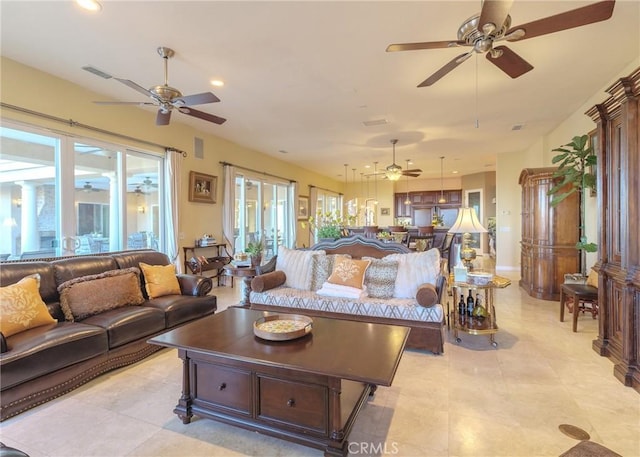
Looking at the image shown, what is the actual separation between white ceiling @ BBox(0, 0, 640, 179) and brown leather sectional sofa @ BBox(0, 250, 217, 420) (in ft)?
7.19

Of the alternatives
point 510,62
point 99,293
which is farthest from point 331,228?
point 510,62

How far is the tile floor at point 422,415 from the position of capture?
1.86m

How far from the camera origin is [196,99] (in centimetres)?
315

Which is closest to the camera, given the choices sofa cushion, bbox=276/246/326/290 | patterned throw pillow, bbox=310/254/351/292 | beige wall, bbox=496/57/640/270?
patterned throw pillow, bbox=310/254/351/292

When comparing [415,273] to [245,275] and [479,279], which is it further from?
[245,275]

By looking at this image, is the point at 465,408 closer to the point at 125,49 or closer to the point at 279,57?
the point at 279,57

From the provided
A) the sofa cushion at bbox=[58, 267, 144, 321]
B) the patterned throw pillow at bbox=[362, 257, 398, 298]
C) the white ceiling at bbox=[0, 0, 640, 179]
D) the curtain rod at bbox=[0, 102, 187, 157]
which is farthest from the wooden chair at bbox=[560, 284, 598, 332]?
the curtain rod at bbox=[0, 102, 187, 157]

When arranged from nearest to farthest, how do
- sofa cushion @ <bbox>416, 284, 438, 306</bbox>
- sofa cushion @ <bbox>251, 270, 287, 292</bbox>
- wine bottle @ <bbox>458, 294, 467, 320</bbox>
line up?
1. sofa cushion @ <bbox>416, 284, 438, 306</bbox>
2. wine bottle @ <bbox>458, 294, 467, 320</bbox>
3. sofa cushion @ <bbox>251, 270, 287, 292</bbox>

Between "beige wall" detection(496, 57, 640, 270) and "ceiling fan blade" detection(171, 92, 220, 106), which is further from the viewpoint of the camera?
"beige wall" detection(496, 57, 640, 270)

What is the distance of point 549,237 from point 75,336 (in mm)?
6328

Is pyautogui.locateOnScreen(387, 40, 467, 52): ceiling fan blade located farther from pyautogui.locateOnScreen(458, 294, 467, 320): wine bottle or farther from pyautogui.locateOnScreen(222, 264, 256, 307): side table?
pyautogui.locateOnScreen(222, 264, 256, 307): side table

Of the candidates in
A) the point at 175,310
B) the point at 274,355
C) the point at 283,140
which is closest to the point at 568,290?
the point at 274,355

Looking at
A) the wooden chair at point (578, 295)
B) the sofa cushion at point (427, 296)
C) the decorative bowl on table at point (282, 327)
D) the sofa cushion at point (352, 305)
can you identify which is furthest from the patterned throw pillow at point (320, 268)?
the wooden chair at point (578, 295)

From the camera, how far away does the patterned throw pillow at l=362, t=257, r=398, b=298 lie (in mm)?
3533
